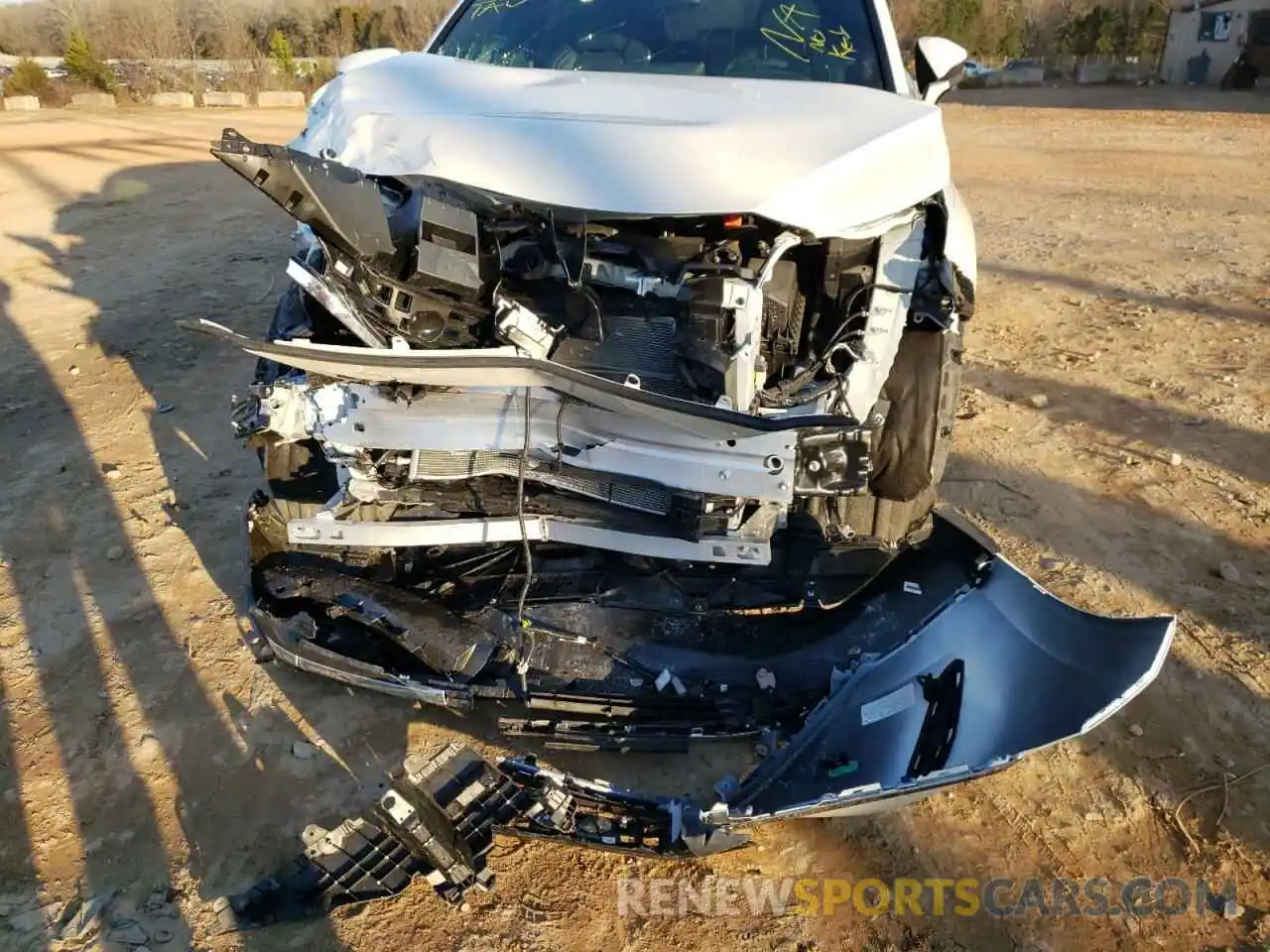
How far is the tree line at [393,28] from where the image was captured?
25625mm

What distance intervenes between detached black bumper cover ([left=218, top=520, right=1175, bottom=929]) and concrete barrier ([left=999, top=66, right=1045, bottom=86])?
27232 millimetres

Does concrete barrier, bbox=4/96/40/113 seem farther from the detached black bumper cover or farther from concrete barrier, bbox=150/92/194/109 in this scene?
the detached black bumper cover

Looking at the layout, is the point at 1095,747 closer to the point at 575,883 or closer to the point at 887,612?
the point at 887,612

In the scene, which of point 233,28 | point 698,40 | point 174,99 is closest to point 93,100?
point 174,99

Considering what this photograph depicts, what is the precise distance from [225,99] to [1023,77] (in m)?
22.2

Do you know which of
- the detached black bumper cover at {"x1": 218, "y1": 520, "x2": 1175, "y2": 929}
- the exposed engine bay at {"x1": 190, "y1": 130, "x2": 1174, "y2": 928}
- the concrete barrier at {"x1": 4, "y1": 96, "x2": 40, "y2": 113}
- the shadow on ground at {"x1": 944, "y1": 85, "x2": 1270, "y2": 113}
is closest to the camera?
the detached black bumper cover at {"x1": 218, "y1": 520, "x2": 1175, "y2": 929}

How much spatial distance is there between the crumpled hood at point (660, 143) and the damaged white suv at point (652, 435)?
0.04 ft

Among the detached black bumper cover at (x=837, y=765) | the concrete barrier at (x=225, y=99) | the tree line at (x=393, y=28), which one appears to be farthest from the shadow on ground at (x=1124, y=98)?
the detached black bumper cover at (x=837, y=765)

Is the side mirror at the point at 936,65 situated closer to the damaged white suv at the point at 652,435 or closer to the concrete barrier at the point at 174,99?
the damaged white suv at the point at 652,435

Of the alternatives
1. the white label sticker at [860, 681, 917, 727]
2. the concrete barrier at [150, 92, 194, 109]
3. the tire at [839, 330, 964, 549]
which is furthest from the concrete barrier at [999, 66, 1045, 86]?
the white label sticker at [860, 681, 917, 727]

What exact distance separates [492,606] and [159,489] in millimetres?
2116

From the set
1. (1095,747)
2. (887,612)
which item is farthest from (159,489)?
(1095,747)

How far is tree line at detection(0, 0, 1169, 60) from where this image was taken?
25625 millimetres

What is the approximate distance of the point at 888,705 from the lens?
238 cm
